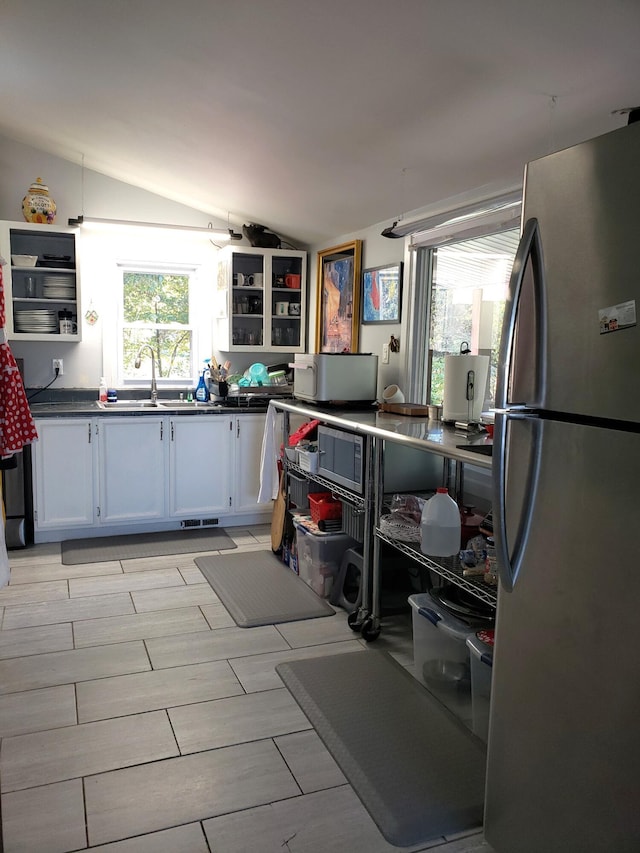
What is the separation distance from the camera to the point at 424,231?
3477 mm

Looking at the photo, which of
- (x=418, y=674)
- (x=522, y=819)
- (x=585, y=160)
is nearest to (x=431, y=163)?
(x=585, y=160)

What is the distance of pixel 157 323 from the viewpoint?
16.4 ft

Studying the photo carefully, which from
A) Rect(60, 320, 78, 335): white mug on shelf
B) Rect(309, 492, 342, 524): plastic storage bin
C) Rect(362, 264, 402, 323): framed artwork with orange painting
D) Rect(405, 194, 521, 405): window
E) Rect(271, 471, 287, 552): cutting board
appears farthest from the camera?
Rect(60, 320, 78, 335): white mug on shelf

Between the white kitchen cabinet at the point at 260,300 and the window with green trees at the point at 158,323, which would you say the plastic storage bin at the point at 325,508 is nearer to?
the white kitchen cabinet at the point at 260,300

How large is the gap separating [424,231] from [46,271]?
2.54 meters

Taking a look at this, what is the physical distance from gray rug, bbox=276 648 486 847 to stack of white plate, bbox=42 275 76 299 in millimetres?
3026

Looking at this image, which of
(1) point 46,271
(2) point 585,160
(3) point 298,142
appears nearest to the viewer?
(2) point 585,160

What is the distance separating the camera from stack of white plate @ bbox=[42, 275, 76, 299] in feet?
14.8

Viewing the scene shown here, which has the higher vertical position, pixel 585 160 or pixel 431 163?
pixel 431 163

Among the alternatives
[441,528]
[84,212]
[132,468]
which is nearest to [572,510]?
[441,528]

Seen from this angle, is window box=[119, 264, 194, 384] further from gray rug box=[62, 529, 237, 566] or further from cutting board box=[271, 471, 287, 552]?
cutting board box=[271, 471, 287, 552]

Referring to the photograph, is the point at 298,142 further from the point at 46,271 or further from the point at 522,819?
the point at 522,819

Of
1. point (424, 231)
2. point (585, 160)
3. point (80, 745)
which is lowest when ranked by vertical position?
point (80, 745)

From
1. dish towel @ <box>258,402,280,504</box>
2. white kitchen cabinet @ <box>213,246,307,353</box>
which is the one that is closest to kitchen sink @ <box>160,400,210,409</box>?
white kitchen cabinet @ <box>213,246,307,353</box>
